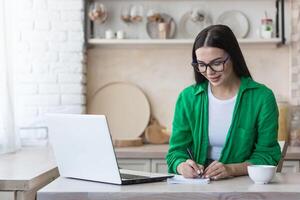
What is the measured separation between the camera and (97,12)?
3.67 meters

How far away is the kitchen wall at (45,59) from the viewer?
3.63m

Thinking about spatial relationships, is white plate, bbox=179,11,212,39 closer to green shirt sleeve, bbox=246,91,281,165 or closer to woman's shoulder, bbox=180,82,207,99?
woman's shoulder, bbox=180,82,207,99

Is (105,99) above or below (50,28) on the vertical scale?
below

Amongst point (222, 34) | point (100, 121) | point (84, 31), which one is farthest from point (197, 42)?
point (84, 31)

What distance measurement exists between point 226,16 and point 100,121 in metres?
2.33

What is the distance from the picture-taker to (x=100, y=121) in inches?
65.1

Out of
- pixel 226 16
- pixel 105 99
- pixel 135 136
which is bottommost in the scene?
pixel 135 136

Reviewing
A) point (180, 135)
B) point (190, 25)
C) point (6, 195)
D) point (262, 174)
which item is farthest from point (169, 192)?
point (190, 25)

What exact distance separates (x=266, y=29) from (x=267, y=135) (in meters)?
1.83

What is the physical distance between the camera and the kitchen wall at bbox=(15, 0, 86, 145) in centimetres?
363

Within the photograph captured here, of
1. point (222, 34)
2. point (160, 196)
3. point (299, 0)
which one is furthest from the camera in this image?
point (299, 0)

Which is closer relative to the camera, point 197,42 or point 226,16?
point 197,42

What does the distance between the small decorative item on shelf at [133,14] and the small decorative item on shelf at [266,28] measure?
2.72 feet

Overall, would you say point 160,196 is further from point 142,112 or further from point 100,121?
point 142,112
